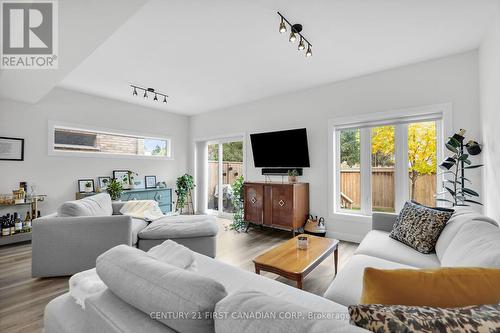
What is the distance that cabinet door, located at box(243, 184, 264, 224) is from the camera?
421cm

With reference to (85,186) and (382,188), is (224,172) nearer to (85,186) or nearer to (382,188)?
(85,186)

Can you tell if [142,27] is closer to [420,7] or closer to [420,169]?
[420,7]

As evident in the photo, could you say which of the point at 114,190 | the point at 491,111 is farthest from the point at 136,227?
the point at 491,111

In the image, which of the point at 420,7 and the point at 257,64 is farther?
the point at 257,64

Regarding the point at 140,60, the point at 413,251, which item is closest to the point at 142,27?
the point at 140,60

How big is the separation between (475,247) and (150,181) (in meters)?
5.30

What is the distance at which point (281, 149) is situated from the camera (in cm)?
430

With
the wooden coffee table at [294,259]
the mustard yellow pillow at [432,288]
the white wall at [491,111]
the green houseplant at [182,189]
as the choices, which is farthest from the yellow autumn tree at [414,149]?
the green houseplant at [182,189]

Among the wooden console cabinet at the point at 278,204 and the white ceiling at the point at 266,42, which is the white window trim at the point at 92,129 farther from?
Answer: the wooden console cabinet at the point at 278,204

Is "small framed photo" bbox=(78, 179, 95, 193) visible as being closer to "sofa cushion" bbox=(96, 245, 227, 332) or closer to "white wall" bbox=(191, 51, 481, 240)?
"white wall" bbox=(191, 51, 481, 240)

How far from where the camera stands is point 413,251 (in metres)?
1.96

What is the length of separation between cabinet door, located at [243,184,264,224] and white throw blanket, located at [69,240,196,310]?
9.96 feet

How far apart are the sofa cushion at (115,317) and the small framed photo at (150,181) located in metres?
4.57

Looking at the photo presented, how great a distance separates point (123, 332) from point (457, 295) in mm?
1049
